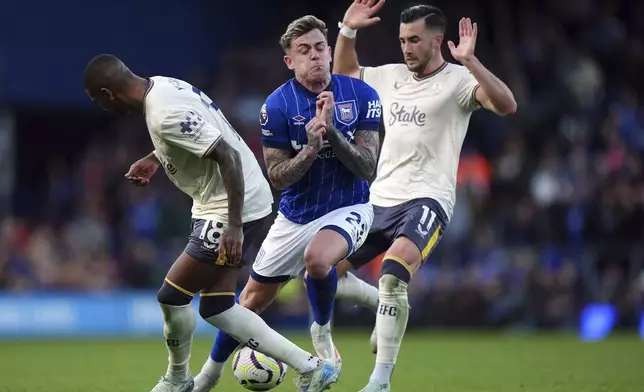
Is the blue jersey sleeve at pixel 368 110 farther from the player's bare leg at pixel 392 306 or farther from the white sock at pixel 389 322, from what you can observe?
the white sock at pixel 389 322

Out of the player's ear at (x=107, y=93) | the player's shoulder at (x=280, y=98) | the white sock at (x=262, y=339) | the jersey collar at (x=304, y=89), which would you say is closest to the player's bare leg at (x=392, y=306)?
the white sock at (x=262, y=339)

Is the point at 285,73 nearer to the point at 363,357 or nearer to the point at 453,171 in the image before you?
the point at 363,357

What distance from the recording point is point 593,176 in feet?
64.0

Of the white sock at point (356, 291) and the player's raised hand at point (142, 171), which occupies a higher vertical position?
the player's raised hand at point (142, 171)

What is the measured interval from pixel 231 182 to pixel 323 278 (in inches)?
45.2

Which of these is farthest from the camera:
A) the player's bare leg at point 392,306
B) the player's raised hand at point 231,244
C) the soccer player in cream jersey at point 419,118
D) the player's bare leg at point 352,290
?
the player's bare leg at point 352,290

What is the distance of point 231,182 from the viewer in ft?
24.8

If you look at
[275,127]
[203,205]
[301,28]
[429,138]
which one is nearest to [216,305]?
[203,205]

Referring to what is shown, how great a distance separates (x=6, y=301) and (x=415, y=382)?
400 inches

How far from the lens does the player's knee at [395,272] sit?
864cm

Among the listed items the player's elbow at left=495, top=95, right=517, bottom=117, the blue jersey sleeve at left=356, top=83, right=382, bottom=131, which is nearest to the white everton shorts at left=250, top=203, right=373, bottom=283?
the blue jersey sleeve at left=356, top=83, right=382, bottom=131

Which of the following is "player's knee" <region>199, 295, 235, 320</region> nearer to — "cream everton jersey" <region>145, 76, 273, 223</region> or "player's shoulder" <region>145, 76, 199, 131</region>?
"cream everton jersey" <region>145, 76, 273, 223</region>

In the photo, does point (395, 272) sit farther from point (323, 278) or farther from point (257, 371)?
point (257, 371)

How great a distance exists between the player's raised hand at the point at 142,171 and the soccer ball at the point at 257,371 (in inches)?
57.5
